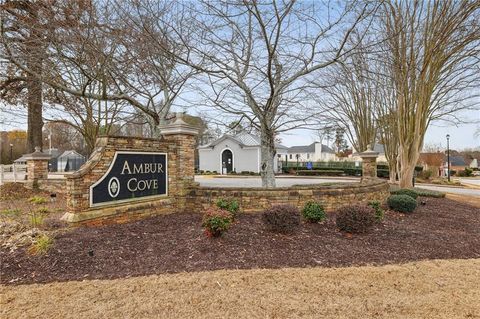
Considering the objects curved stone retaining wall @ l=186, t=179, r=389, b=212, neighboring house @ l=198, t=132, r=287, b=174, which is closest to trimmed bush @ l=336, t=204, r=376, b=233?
curved stone retaining wall @ l=186, t=179, r=389, b=212

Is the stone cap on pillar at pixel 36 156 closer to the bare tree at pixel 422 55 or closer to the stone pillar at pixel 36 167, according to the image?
the stone pillar at pixel 36 167

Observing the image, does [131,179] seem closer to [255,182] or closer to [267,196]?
[267,196]

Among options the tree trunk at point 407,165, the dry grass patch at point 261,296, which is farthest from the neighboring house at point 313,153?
the dry grass patch at point 261,296

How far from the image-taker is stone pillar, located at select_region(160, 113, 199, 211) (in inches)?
294

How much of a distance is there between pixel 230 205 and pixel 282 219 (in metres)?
1.63

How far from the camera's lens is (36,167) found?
12812mm

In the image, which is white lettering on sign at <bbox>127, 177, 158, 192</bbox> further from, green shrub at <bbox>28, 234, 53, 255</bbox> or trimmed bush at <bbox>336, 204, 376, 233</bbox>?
trimmed bush at <bbox>336, 204, 376, 233</bbox>

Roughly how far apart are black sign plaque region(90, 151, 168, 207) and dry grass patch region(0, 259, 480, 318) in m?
2.62

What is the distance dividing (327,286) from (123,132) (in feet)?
109

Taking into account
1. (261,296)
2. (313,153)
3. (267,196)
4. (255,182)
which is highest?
(313,153)

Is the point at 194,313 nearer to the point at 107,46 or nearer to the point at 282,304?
the point at 282,304

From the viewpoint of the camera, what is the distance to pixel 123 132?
33.2 metres

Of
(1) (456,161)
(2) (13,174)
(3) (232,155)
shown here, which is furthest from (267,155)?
(1) (456,161)

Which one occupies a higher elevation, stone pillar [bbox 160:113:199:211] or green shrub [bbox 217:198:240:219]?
stone pillar [bbox 160:113:199:211]
